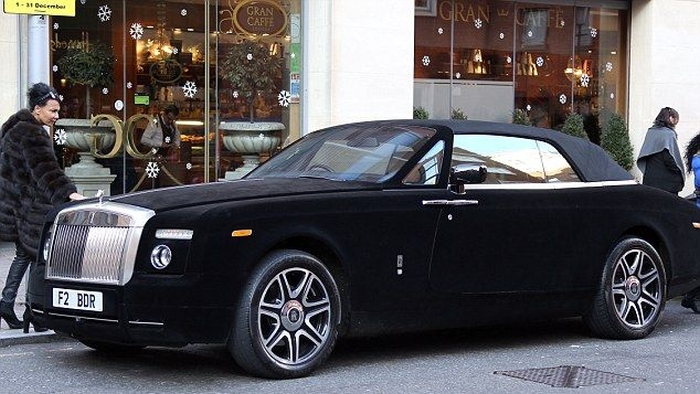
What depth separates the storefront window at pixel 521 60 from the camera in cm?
1742

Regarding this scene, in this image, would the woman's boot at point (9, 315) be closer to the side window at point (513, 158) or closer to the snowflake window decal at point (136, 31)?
the side window at point (513, 158)

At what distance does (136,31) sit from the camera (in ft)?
49.4

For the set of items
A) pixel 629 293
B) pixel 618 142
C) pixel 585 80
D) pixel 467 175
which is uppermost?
pixel 585 80

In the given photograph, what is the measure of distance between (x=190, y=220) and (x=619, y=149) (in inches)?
530

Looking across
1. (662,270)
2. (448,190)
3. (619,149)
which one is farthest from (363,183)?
(619,149)

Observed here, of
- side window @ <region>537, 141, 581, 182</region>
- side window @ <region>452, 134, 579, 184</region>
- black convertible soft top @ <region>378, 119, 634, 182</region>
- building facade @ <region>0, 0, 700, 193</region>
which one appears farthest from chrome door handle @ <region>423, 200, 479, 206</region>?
building facade @ <region>0, 0, 700, 193</region>

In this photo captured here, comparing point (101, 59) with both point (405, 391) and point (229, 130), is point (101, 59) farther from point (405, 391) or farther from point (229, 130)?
point (405, 391)

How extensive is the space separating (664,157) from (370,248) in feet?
18.7

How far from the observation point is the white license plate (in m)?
6.74

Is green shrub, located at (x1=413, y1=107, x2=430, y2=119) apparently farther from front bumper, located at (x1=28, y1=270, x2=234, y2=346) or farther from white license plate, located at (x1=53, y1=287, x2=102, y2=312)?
front bumper, located at (x1=28, y1=270, x2=234, y2=346)

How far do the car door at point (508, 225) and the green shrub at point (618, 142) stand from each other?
10.7 meters

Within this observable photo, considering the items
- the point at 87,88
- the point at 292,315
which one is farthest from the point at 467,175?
the point at 87,88

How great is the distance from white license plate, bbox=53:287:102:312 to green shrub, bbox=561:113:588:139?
1278 cm

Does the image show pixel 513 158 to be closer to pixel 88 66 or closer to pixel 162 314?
pixel 162 314
